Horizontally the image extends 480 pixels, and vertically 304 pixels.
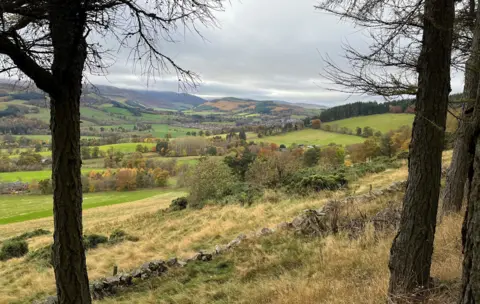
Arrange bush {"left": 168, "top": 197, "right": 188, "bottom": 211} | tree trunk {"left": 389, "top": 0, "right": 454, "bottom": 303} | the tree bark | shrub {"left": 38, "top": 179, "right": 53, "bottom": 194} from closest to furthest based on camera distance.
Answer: tree trunk {"left": 389, "top": 0, "right": 454, "bottom": 303} < the tree bark < bush {"left": 168, "top": 197, "right": 188, "bottom": 211} < shrub {"left": 38, "top": 179, "right": 53, "bottom": 194}

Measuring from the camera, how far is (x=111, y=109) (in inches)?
6407

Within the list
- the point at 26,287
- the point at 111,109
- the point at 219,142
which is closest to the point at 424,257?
the point at 26,287

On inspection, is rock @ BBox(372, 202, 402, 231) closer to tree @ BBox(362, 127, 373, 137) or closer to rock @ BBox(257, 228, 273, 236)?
rock @ BBox(257, 228, 273, 236)

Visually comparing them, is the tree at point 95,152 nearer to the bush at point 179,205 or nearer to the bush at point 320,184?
the bush at point 179,205

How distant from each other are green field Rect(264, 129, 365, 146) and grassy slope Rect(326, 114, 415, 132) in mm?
4058

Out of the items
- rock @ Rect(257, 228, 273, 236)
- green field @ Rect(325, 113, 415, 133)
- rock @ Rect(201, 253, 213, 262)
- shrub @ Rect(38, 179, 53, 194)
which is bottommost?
shrub @ Rect(38, 179, 53, 194)

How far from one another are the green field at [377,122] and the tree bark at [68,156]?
58.4 meters

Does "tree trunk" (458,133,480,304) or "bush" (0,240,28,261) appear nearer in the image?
"tree trunk" (458,133,480,304)

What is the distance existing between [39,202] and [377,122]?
210 ft

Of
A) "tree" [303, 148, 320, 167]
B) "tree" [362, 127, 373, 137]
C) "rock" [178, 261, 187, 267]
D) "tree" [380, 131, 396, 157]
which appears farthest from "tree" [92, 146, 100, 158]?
"rock" [178, 261, 187, 267]

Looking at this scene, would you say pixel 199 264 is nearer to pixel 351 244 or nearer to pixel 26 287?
pixel 351 244

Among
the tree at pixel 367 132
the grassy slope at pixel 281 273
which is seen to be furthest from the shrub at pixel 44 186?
the tree at pixel 367 132

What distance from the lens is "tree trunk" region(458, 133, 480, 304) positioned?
1743 mm

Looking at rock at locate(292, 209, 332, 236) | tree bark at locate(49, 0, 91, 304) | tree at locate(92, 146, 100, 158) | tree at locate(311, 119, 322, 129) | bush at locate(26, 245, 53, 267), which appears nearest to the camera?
tree bark at locate(49, 0, 91, 304)
